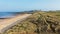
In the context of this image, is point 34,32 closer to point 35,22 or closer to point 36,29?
point 36,29

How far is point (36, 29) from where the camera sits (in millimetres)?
12977

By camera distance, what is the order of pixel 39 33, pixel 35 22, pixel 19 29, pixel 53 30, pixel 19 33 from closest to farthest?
pixel 19 33, pixel 19 29, pixel 39 33, pixel 53 30, pixel 35 22

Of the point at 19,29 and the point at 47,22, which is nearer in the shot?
the point at 19,29

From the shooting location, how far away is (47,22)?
1504 centimetres

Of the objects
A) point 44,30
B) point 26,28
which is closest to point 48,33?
point 44,30

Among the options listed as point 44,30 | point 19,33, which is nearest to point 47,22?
point 44,30

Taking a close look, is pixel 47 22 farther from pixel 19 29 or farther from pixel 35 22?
pixel 19 29

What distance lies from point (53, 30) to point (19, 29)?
2.89 meters

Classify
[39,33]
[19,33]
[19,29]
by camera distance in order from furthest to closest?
[39,33]
[19,29]
[19,33]

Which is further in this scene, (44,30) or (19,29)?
(44,30)

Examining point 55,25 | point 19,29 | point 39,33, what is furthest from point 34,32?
point 55,25

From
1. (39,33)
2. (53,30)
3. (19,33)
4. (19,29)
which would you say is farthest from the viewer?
(53,30)

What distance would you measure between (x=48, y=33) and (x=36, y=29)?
0.84 meters

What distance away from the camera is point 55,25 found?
47.1 ft
